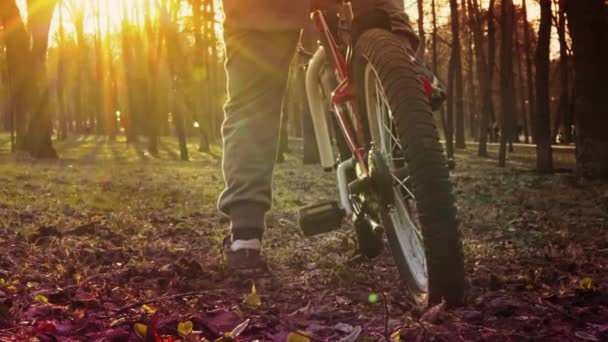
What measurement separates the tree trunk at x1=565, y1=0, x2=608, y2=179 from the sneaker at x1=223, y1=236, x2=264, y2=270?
775cm

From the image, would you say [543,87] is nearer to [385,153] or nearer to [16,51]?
[385,153]

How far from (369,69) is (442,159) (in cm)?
62

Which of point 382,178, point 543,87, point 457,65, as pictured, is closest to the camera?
point 382,178

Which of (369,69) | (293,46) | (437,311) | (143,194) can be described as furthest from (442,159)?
(143,194)

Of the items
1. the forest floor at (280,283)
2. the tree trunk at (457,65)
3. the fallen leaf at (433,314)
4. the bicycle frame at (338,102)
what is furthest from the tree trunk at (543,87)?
the fallen leaf at (433,314)

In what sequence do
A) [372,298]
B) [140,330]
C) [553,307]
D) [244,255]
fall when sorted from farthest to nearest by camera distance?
Answer: [244,255]
[372,298]
[553,307]
[140,330]

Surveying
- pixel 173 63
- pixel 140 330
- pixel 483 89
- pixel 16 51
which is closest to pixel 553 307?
pixel 140 330

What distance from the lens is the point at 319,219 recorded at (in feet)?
10.4

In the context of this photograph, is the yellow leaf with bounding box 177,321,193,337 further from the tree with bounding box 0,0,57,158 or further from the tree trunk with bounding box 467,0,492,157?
the tree trunk with bounding box 467,0,492,157

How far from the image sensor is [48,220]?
5258 millimetres

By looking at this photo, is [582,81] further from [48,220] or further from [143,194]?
[48,220]

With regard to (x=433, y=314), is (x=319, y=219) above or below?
above

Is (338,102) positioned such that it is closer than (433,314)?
No

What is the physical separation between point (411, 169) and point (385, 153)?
54 centimetres
